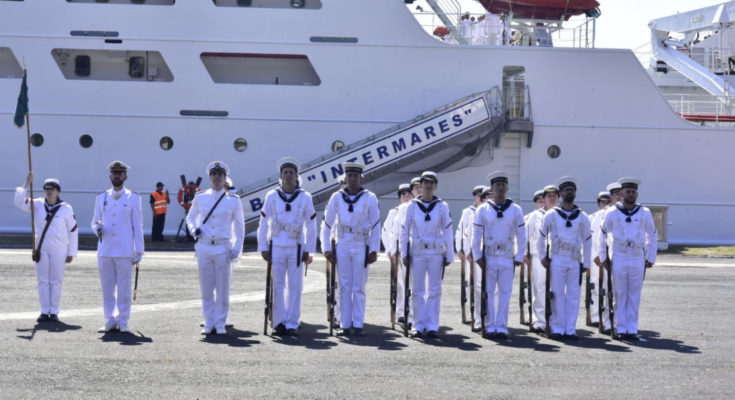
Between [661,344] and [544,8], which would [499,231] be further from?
[544,8]

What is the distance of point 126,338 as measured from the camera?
8789mm

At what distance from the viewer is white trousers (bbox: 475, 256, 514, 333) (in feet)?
30.8

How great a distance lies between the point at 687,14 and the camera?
94.5 feet

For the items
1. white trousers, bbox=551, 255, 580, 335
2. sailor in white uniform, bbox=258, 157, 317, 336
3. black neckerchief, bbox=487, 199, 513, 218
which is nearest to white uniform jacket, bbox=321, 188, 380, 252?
sailor in white uniform, bbox=258, 157, 317, 336

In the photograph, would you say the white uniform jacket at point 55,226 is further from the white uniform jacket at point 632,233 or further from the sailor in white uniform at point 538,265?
the white uniform jacket at point 632,233

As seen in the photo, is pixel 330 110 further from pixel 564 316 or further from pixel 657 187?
pixel 564 316

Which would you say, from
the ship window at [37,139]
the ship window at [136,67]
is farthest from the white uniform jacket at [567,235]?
the ship window at [37,139]

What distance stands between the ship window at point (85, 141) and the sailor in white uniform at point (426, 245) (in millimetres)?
11822

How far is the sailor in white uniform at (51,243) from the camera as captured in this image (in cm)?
981

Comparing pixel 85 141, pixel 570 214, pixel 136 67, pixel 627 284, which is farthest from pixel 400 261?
pixel 136 67

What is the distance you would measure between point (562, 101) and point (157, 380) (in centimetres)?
1470

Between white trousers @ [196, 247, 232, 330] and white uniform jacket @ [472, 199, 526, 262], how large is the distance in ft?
8.35

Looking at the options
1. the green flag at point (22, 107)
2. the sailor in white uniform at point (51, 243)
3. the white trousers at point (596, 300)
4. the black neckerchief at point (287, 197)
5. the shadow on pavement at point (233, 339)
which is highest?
the green flag at point (22, 107)

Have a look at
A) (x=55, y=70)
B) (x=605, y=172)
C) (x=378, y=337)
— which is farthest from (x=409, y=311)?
(x=55, y=70)
